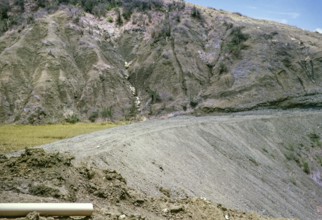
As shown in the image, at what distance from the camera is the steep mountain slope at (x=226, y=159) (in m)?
17.1

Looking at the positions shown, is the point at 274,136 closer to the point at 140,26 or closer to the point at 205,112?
the point at 205,112

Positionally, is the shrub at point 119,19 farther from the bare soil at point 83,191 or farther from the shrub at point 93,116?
the bare soil at point 83,191

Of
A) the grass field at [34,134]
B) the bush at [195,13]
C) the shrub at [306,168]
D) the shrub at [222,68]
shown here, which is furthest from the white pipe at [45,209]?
the bush at [195,13]

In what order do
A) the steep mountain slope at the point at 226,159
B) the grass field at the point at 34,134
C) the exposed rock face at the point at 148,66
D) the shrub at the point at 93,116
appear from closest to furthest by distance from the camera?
the steep mountain slope at the point at 226,159
the grass field at the point at 34,134
the shrub at the point at 93,116
the exposed rock face at the point at 148,66

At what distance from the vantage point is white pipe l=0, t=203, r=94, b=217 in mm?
8969

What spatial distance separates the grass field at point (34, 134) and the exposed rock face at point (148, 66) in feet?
8.69

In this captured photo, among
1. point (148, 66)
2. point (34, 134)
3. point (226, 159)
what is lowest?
point (34, 134)

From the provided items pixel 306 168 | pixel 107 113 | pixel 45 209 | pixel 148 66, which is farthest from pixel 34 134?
pixel 45 209

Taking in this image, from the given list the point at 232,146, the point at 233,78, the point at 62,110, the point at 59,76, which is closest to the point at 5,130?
the point at 62,110

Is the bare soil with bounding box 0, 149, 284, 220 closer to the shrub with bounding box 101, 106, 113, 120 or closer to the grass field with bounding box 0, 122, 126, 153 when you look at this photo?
the grass field with bounding box 0, 122, 126, 153

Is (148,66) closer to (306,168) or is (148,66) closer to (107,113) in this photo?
(107,113)

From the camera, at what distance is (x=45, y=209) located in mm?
9273

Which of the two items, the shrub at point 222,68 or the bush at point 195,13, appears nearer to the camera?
the shrub at point 222,68

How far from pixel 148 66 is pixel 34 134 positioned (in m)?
16.5
